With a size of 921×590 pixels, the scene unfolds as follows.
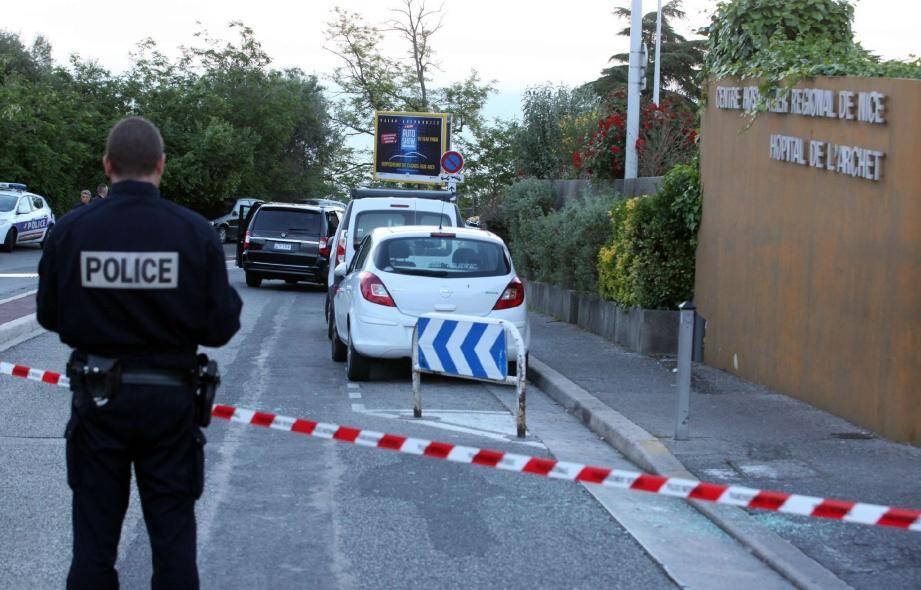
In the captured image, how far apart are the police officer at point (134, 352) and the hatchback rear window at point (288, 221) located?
69.2ft

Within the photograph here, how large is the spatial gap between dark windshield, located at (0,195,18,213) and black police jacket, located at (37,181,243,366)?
1229 inches

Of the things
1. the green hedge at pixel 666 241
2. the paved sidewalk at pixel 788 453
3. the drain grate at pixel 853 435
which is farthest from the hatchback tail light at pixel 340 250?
the drain grate at pixel 853 435

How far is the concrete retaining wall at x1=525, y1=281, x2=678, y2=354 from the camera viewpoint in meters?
13.5

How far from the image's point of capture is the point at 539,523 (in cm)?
659

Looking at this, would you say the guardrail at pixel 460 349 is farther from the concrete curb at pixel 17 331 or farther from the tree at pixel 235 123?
the tree at pixel 235 123

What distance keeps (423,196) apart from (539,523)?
44.4ft

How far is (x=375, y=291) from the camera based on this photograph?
11.8m

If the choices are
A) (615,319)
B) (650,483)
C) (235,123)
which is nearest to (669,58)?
(235,123)

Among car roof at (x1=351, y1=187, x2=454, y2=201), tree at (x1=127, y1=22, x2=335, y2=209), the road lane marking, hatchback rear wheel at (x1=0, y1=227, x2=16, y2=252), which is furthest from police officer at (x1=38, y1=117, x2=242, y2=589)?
tree at (x1=127, y1=22, x2=335, y2=209)

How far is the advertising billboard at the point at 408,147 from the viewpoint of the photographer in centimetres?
3991

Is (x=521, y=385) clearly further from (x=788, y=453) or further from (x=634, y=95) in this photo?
(x=634, y=95)

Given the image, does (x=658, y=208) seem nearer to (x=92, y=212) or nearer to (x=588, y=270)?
(x=588, y=270)

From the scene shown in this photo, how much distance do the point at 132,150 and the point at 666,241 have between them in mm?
10336

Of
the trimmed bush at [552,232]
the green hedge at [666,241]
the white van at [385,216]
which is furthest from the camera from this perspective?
the white van at [385,216]
